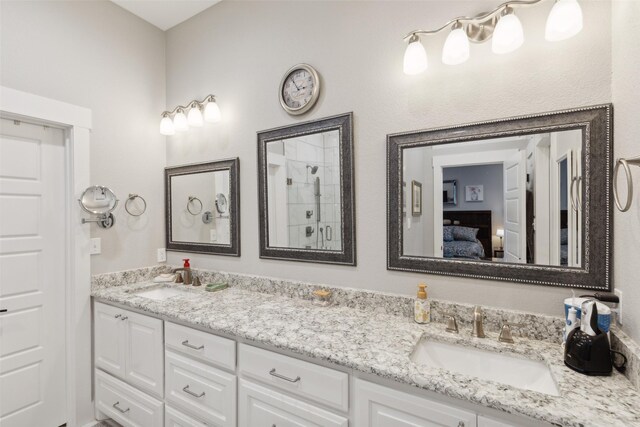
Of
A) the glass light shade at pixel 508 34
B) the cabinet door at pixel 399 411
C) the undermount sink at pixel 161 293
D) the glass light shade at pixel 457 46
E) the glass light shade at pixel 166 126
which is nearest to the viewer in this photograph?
the cabinet door at pixel 399 411

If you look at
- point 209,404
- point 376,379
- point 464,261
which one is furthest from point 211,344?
point 464,261

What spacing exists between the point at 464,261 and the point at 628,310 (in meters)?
0.57

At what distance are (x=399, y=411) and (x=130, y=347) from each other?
5.58 feet

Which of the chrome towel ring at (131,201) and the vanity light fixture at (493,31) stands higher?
the vanity light fixture at (493,31)

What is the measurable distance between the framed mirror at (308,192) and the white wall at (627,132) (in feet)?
3.66

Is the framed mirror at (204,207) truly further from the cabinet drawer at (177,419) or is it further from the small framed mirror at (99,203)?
the cabinet drawer at (177,419)

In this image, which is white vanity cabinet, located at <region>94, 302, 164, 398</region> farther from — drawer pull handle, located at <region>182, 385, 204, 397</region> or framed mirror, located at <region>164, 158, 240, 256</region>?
framed mirror, located at <region>164, 158, 240, 256</region>

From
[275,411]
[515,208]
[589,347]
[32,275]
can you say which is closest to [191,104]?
[32,275]

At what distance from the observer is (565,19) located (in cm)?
118

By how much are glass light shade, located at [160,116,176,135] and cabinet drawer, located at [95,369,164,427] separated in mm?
1814

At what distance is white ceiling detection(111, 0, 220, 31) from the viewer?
2.38 metres

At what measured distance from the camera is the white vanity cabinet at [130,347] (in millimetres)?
1822

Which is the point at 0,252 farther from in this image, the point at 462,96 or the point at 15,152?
the point at 462,96

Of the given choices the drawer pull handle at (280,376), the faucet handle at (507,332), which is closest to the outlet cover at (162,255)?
the drawer pull handle at (280,376)
